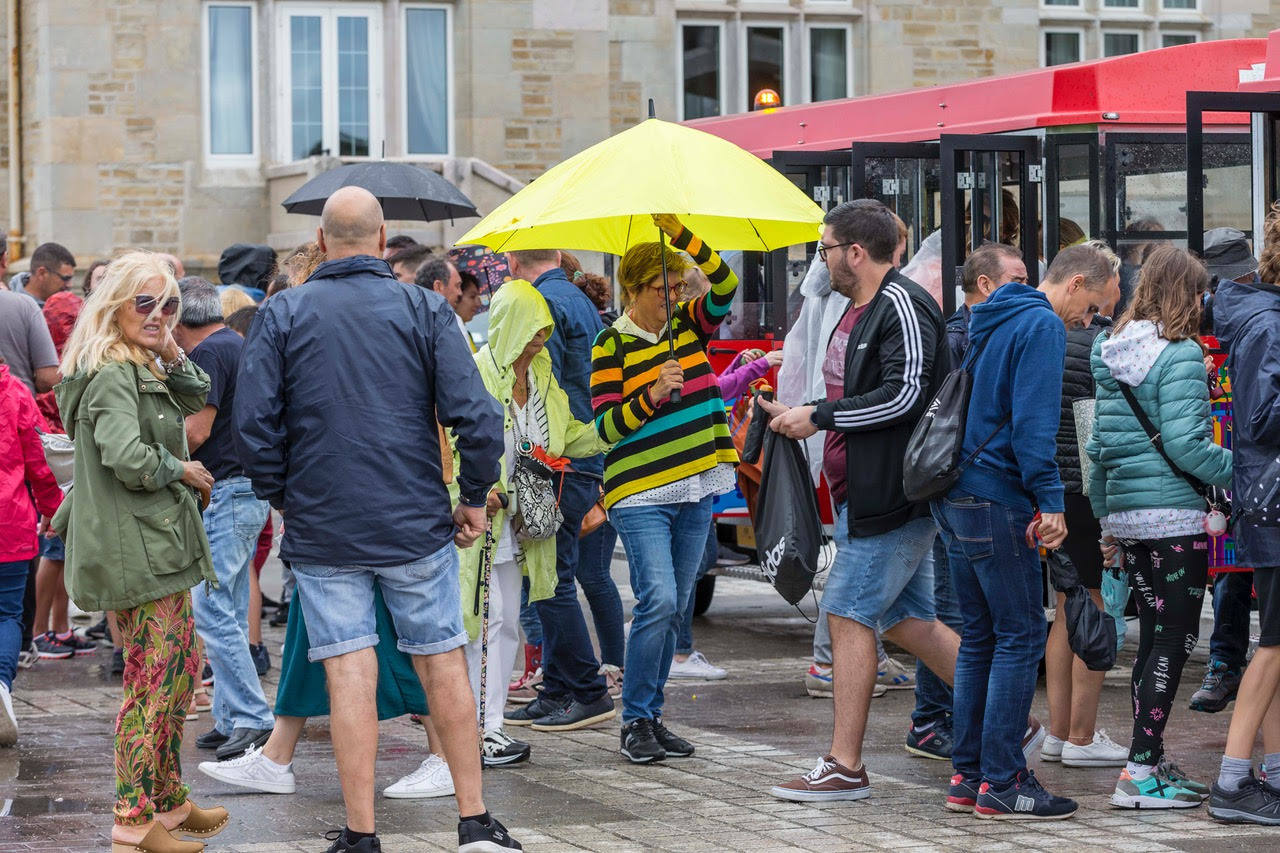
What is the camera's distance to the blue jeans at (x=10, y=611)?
7.96 meters

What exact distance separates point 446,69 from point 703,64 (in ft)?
10.7

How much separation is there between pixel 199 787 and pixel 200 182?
1536 centimetres

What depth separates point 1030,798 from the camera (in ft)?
21.3

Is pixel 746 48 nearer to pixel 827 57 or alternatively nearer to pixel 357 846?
pixel 827 57

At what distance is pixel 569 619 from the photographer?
8.16 m

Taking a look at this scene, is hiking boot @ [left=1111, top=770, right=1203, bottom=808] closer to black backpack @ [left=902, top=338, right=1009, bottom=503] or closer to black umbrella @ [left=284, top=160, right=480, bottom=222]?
black backpack @ [left=902, top=338, right=1009, bottom=503]

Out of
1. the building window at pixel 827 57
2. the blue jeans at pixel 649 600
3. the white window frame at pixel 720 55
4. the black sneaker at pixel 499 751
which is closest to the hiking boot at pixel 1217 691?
the blue jeans at pixel 649 600

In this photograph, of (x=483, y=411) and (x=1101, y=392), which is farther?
(x=1101, y=392)

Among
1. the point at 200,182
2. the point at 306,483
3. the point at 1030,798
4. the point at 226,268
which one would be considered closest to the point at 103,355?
the point at 306,483

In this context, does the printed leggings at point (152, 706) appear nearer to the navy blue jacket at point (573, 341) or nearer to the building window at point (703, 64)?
the navy blue jacket at point (573, 341)

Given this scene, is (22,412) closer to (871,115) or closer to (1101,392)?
(1101,392)

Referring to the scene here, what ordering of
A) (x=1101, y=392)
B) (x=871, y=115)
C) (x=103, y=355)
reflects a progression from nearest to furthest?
1. (x=103, y=355)
2. (x=1101, y=392)
3. (x=871, y=115)

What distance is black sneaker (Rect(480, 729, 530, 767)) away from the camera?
7.46 m

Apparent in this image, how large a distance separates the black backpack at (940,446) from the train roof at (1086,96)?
334 cm
